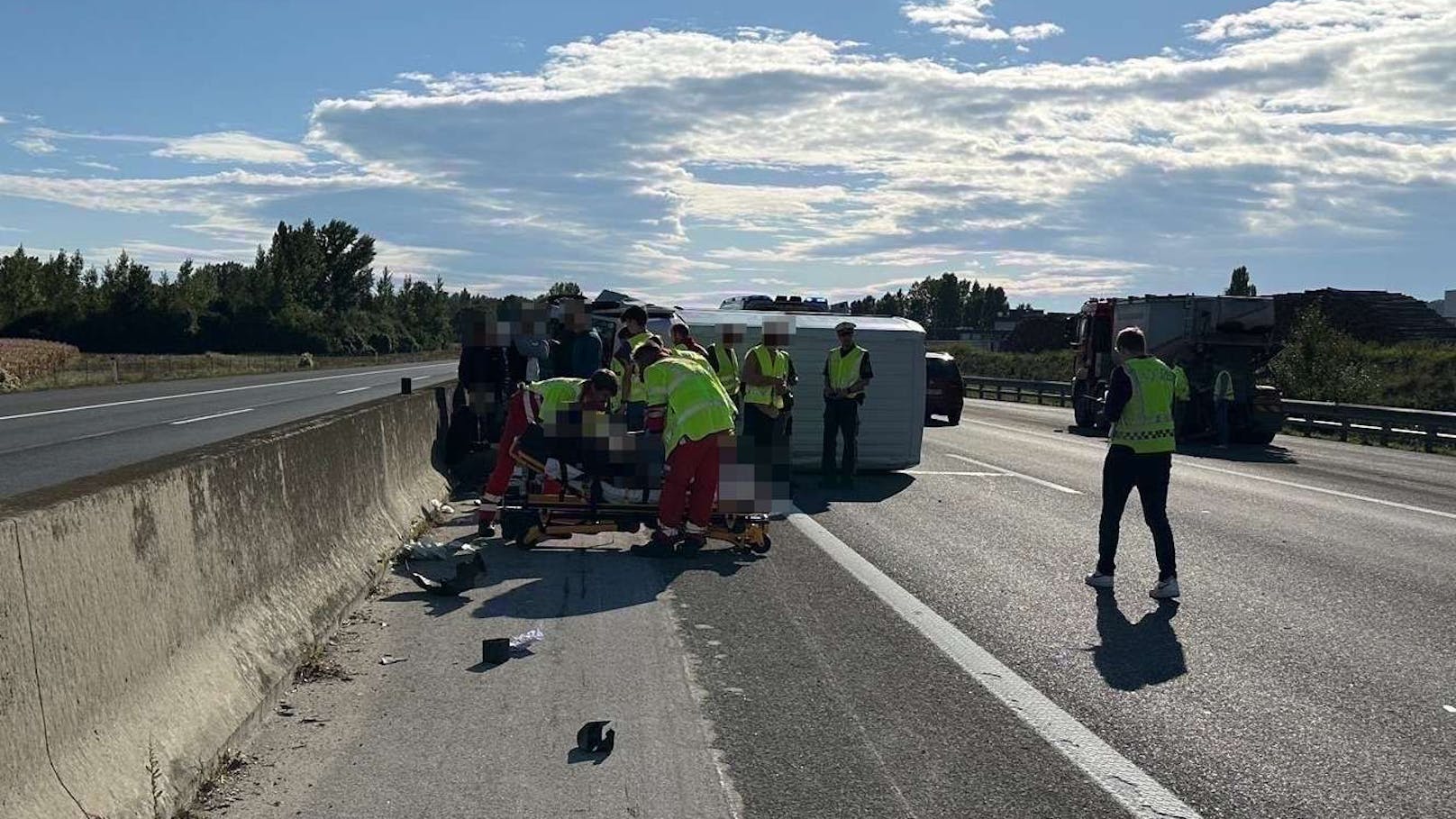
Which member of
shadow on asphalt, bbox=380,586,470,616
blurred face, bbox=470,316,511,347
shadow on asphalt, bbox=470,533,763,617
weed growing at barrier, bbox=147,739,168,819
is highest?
blurred face, bbox=470,316,511,347

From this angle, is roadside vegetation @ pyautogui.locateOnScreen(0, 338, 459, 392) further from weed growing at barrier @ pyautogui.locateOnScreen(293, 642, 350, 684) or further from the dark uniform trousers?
weed growing at barrier @ pyautogui.locateOnScreen(293, 642, 350, 684)

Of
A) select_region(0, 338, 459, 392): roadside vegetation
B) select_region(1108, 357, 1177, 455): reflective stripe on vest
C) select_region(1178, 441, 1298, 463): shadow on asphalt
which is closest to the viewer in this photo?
select_region(1108, 357, 1177, 455): reflective stripe on vest

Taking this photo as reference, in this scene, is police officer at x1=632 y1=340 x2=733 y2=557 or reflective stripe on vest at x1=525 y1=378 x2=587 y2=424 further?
reflective stripe on vest at x1=525 y1=378 x2=587 y2=424

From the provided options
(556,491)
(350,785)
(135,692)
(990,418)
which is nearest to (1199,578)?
(556,491)

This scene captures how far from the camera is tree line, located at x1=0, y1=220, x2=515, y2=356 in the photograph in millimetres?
91875

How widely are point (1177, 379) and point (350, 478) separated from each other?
227 inches

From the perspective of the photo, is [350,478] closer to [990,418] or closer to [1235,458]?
[1235,458]

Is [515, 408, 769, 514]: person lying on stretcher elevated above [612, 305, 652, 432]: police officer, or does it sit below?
below

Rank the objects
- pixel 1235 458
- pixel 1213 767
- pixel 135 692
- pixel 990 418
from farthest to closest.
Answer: pixel 990 418
pixel 1235 458
pixel 1213 767
pixel 135 692

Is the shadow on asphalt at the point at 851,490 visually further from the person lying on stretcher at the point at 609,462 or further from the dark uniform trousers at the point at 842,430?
the person lying on stretcher at the point at 609,462

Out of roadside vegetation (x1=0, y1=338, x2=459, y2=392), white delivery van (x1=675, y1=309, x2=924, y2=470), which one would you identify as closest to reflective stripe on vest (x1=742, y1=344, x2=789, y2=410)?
white delivery van (x1=675, y1=309, x2=924, y2=470)

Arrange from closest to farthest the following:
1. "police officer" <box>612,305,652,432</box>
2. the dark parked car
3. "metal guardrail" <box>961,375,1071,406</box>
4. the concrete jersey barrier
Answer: the concrete jersey barrier, "police officer" <box>612,305,652,432</box>, the dark parked car, "metal guardrail" <box>961,375,1071,406</box>

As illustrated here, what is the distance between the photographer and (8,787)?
3674mm

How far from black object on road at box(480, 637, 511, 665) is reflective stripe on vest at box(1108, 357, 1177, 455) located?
477 centimetres
